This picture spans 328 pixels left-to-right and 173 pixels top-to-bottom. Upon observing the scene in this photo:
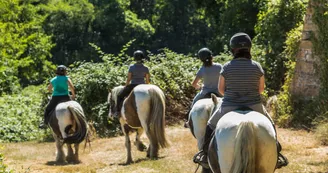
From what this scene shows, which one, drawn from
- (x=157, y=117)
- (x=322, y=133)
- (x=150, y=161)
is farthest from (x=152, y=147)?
(x=322, y=133)

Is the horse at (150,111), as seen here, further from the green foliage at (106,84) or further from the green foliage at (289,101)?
the green foliage at (106,84)

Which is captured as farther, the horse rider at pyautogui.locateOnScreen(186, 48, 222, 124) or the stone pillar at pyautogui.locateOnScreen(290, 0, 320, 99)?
the stone pillar at pyautogui.locateOnScreen(290, 0, 320, 99)

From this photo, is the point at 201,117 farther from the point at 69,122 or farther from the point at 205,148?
the point at 69,122

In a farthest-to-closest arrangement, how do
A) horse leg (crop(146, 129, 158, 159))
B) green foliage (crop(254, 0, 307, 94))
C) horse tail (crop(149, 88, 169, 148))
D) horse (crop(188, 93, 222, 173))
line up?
1. green foliage (crop(254, 0, 307, 94))
2. horse leg (crop(146, 129, 158, 159))
3. horse tail (crop(149, 88, 169, 148))
4. horse (crop(188, 93, 222, 173))

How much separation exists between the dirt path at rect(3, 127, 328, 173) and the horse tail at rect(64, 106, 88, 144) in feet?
1.97

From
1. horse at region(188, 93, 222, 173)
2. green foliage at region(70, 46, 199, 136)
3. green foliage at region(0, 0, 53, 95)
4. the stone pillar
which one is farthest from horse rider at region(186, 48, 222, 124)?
green foliage at region(0, 0, 53, 95)

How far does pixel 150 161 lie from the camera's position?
486 inches

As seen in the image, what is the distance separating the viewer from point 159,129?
1241cm

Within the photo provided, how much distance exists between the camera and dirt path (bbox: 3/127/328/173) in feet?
37.4

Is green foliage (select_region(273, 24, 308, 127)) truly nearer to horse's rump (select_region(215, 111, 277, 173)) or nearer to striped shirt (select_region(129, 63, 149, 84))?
striped shirt (select_region(129, 63, 149, 84))

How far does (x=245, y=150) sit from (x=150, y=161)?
6.66m

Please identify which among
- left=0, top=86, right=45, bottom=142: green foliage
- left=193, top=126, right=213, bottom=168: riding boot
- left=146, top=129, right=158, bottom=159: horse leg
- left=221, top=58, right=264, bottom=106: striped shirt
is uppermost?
left=221, top=58, right=264, bottom=106: striped shirt

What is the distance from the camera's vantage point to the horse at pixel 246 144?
5855mm

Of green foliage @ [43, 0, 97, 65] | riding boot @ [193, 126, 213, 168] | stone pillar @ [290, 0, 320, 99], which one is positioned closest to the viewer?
riding boot @ [193, 126, 213, 168]
